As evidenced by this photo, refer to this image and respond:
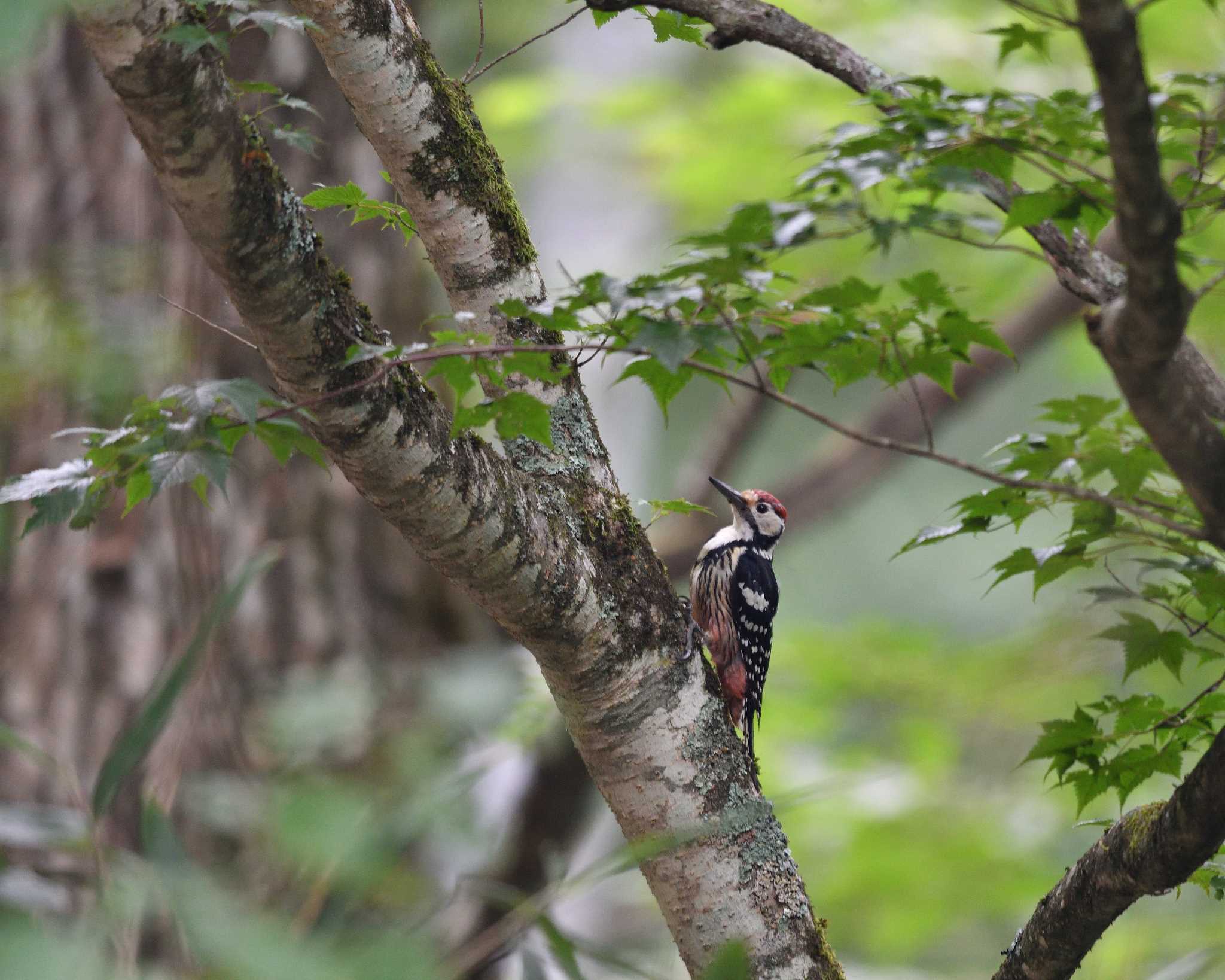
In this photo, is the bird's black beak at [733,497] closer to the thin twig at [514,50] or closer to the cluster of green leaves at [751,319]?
the thin twig at [514,50]

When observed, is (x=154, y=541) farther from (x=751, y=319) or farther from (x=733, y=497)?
(x=751, y=319)

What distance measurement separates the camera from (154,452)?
1699 mm

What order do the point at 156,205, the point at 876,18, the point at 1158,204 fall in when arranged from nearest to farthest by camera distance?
1. the point at 1158,204
2. the point at 156,205
3. the point at 876,18

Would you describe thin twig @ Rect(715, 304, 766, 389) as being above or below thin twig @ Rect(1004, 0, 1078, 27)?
below

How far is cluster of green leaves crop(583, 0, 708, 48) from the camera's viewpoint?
2.08 meters

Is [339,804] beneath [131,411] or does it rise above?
beneath

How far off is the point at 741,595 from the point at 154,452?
233 cm

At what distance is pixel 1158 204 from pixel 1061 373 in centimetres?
555

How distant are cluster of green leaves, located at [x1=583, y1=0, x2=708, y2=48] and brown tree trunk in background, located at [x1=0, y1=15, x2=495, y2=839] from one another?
135 centimetres

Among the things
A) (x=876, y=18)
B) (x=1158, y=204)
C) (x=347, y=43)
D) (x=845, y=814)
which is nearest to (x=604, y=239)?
(x=876, y=18)

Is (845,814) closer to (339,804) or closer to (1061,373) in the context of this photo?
(1061,373)

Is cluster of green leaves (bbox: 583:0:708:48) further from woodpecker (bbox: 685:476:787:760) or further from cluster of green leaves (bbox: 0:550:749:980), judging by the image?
woodpecker (bbox: 685:476:787:760)

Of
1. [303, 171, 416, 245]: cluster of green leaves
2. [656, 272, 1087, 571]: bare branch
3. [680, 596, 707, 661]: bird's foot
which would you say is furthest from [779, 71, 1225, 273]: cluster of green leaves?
[656, 272, 1087, 571]: bare branch

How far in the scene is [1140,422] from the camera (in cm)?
138
